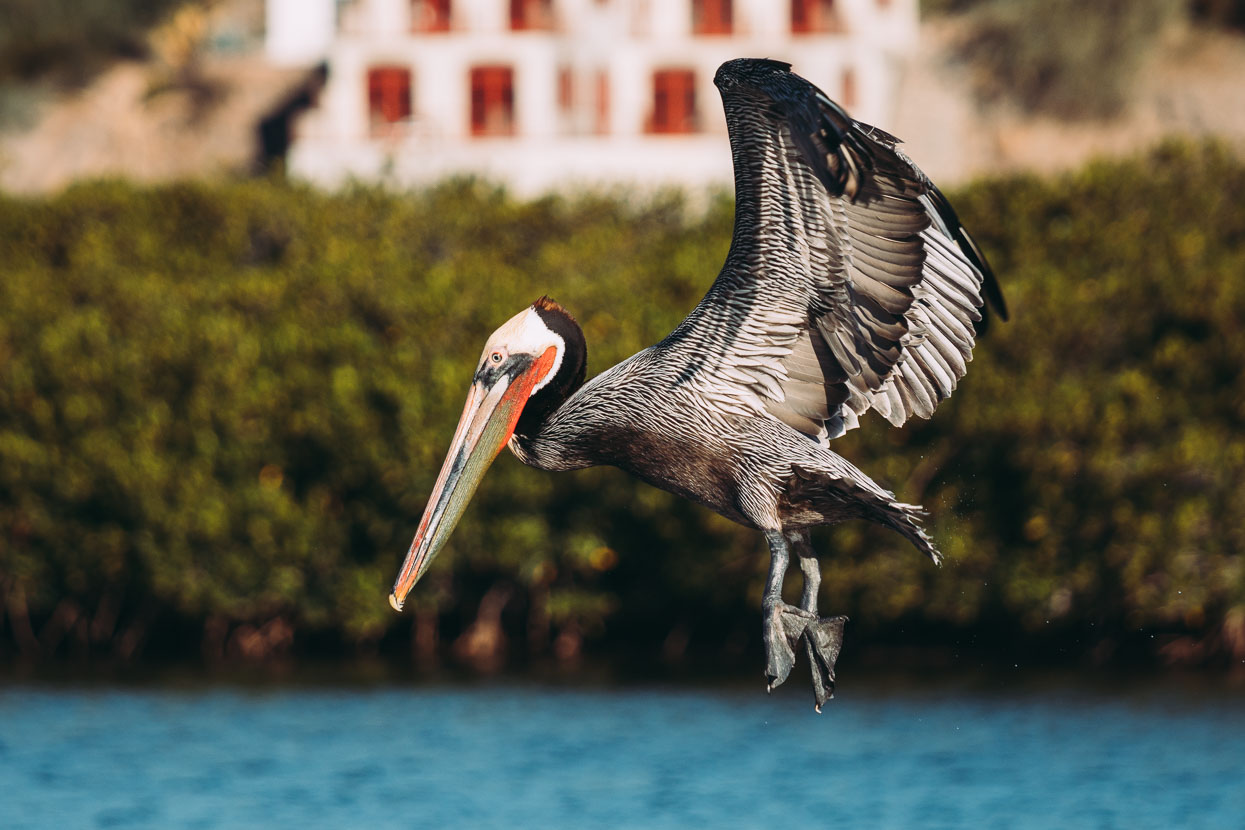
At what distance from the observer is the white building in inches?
2958

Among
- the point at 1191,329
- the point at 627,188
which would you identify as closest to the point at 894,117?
the point at 627,188

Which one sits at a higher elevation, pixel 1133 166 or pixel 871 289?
pixel 1133 166

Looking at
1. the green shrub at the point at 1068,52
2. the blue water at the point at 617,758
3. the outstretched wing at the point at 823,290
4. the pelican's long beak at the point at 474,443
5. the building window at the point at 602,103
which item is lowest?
the blue water at the point at 617,758

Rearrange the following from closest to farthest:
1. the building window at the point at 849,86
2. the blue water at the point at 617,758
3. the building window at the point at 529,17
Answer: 1. the blue water at the point at 617,758
2. the building window at the point at 529,17
3. the building window at the point at 849,86

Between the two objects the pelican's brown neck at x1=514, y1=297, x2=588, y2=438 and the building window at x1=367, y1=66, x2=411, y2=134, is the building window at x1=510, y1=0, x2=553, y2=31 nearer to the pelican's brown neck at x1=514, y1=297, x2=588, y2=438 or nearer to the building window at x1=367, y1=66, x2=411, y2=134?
the building window at x1=367, y1=66, x2=411, y2=134

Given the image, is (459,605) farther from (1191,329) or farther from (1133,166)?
(1133,166)

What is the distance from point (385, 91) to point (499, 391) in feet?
232

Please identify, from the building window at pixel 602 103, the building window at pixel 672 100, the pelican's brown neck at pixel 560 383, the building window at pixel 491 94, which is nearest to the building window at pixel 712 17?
the building window at pixel 672 100

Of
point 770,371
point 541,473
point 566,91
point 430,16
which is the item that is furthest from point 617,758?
point 430,16

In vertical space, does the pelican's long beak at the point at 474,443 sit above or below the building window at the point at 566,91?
below

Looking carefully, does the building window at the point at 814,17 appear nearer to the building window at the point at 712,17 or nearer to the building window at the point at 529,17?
the building window at the point at 712,17

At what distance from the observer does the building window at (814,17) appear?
76.9m

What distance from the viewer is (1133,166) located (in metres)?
46.1

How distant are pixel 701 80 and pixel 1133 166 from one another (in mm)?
32419
